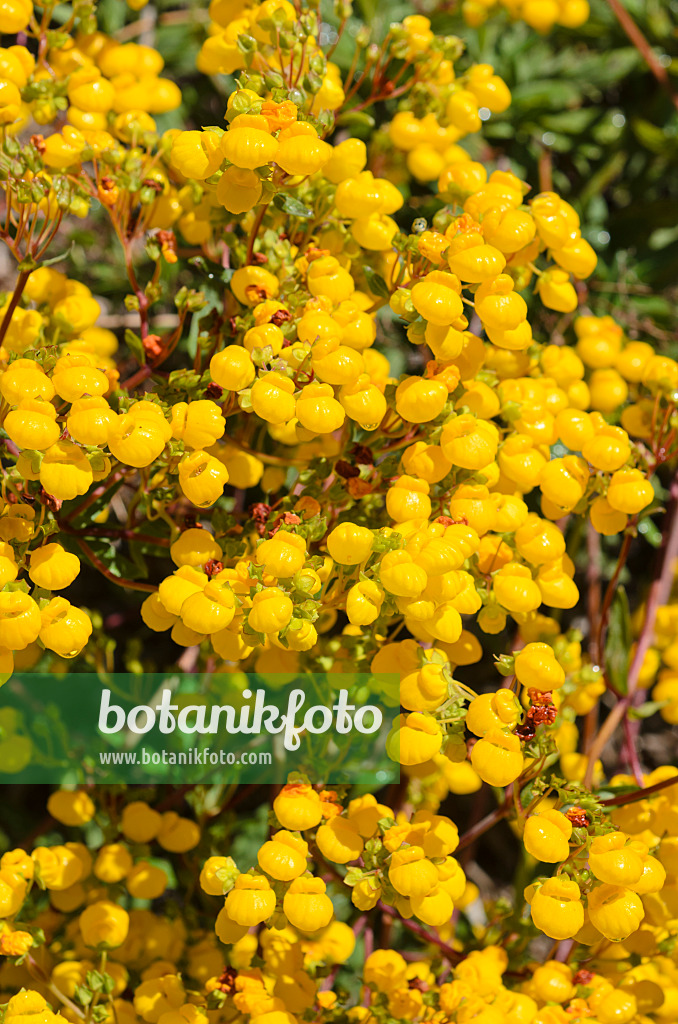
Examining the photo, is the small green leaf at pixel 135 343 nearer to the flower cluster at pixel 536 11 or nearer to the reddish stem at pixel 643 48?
the flower cluster at pixel 536 11

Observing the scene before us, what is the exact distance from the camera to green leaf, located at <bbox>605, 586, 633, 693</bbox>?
1.18 metres

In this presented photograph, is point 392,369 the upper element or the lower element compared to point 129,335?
lower

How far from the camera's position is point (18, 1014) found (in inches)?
31.5

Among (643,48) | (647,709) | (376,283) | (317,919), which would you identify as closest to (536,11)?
(643,48)

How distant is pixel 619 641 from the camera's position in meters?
1.19

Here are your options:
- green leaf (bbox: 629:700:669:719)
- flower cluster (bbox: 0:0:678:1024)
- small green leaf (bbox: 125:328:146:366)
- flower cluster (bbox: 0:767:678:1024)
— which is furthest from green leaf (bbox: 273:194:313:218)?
green leaf (bbox: 629:700:669:719)

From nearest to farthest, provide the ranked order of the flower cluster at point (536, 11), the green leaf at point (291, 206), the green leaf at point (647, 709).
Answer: the green leaf at point (291, 206), the green leaf at point (647, 709), the flower cluster at point (536, 11)

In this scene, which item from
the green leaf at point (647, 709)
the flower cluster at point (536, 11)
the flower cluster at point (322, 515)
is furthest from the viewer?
the flower cluster at point (536, 11)

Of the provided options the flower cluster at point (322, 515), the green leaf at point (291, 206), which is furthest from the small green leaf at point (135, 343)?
the green leaf at point (291, 206)

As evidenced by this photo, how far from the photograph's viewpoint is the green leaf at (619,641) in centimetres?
118

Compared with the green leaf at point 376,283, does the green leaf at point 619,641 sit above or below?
below

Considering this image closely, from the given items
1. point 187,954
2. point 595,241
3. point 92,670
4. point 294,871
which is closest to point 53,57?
point 92,670

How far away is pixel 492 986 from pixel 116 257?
1.16 meters

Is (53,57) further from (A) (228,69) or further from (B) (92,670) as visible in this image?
(B) (92,670)
